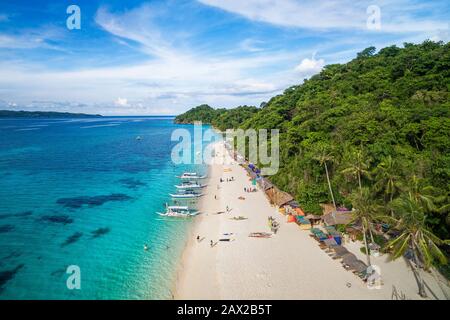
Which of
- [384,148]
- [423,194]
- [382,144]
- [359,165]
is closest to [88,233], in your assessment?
[359,165]

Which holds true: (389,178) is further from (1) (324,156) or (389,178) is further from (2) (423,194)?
(1) (324,156)

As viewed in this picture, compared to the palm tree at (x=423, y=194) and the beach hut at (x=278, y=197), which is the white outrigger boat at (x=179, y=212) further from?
the palm tree at (x=423, y=194)

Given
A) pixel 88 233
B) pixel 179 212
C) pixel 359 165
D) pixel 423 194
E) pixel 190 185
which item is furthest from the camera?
pixel 190 185

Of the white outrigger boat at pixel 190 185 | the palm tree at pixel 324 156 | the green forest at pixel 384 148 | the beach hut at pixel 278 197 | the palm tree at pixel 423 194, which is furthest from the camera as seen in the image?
the white outrigger boat at pixel 190 185

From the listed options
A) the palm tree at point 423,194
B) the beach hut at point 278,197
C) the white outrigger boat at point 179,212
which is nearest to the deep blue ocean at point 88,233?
the white outrigger boat at point 179,212
